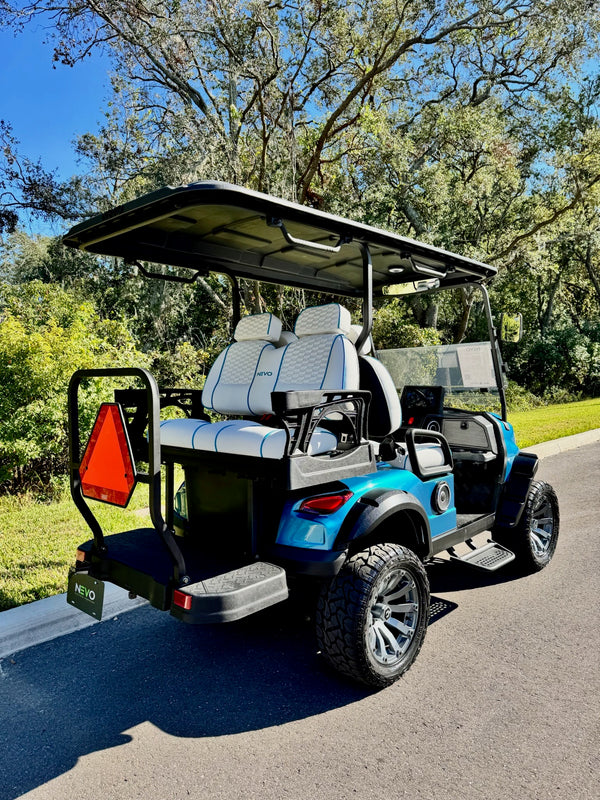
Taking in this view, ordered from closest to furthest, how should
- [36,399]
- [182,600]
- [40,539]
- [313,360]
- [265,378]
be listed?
[182,600] → [313,360] → [265,378] → [40,539] → [36,399]

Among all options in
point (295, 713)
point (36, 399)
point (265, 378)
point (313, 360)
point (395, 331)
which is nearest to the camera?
point (295, 713)

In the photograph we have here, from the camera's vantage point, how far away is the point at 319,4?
11.7 metres

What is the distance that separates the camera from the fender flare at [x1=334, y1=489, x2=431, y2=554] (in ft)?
8.86

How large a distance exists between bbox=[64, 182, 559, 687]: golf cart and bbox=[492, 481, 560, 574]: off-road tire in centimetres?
1

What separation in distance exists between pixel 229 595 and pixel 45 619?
1586mm

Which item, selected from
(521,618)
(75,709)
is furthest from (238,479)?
(521,618)

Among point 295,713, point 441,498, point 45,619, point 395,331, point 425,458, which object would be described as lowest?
point 295,713

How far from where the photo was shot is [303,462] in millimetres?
2637

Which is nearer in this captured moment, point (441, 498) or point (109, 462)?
point (109, 462)

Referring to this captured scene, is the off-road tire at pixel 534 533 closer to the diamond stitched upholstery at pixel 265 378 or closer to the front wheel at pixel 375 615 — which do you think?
the front wheel at pixel 375 615

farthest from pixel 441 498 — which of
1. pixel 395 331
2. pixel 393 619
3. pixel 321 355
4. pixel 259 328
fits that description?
pixel 395 331

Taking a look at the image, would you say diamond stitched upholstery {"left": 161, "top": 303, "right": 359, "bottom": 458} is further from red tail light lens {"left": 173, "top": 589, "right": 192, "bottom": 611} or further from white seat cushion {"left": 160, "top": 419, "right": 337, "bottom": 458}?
Result: red tail light lens {"left": 173, "top": 589, "right": 192, "bottom": 611}

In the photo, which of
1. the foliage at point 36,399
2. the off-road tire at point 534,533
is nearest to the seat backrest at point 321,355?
the off-road tire at point 534,533

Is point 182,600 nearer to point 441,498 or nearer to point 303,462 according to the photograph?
point 303,462
